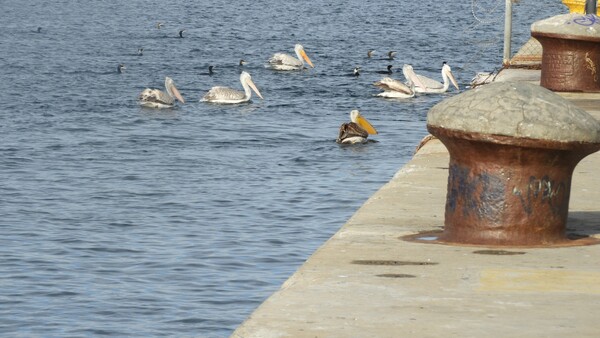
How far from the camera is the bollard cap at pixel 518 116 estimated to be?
8.67 m

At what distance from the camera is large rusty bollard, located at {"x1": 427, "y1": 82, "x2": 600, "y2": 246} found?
872 cm

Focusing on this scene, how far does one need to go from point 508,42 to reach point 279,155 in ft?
14.1

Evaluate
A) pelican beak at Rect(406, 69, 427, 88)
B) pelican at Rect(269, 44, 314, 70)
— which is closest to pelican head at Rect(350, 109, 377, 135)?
pelican beak at Rect(406, 69, 427, 88)

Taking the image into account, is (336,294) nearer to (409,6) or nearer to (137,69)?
(137,69)

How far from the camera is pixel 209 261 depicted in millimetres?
14273

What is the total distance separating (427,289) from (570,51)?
12139 mm

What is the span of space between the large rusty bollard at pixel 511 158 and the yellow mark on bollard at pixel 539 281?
2.60ft

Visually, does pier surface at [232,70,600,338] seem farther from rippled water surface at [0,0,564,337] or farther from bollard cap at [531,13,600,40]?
bollard cap at [531,13,600,40]

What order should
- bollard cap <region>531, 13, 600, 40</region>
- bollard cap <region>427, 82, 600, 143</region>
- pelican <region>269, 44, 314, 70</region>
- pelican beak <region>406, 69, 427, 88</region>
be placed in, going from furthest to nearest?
pelican <region>269, 44, 314, 70</region>, pelican beak <region>406, 69, 427, 88</region>, bollard cap <region>531, 13, 600, 40</region>, bollard cap <region>427, 82, 600, 143</region>

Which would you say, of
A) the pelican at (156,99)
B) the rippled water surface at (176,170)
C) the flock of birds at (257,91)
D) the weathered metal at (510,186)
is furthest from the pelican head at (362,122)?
the weathered metal at (510,186)

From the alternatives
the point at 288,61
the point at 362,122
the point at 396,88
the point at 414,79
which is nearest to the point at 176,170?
the point at 362,122

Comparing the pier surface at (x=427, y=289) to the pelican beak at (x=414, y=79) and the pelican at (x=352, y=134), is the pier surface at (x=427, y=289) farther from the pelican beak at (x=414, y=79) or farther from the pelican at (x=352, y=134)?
the pelican beak at (x=414, y=79)

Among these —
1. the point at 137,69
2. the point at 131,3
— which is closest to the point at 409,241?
the point at 137,69

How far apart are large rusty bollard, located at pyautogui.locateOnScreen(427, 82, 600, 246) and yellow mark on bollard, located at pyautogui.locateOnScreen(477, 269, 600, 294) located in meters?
0.79
